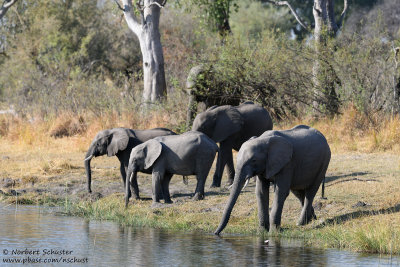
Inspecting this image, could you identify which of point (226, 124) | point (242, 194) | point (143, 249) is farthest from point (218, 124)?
point (143, 249)

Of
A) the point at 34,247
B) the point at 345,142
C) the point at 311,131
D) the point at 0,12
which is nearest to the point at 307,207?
the point at 311,131

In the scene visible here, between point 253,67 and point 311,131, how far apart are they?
8.46m

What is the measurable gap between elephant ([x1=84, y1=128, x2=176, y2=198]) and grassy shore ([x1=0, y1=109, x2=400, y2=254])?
0.62 metres

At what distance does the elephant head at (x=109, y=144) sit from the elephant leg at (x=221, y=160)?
1.76 metres

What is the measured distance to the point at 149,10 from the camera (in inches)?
886

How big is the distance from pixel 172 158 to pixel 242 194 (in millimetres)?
1371

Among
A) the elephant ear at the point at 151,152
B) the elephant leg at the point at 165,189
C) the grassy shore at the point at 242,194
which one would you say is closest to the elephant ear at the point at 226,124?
the grassy shore at the point at 242,194

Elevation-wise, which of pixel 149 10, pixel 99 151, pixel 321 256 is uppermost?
pixel 149 10

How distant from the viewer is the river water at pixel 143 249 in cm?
795

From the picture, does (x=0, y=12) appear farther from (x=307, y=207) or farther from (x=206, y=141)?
(x=307, y=207)

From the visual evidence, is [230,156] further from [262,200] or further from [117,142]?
[262,200]

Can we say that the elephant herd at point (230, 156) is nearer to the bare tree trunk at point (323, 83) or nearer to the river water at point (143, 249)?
the river water at point (143, 249)

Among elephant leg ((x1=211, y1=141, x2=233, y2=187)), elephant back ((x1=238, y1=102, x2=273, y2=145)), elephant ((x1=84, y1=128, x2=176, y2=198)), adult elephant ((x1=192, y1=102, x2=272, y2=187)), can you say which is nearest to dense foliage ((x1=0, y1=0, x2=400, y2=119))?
elephant back ((x1=238, y1=102, x2=273, y2=145))

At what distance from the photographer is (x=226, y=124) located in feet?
44.8
